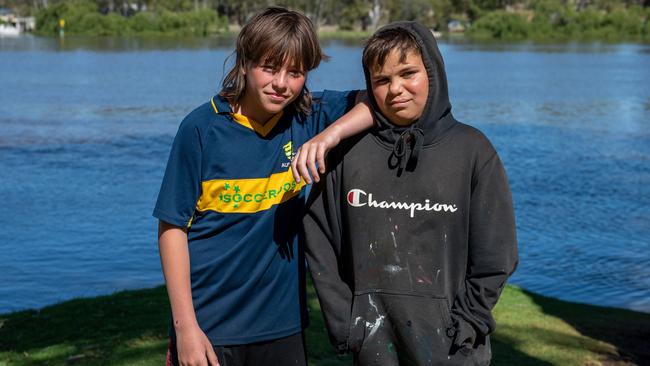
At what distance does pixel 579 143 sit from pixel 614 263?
9.27 m

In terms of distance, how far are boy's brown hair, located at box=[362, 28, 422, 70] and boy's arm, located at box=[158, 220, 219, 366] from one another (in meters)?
0.79

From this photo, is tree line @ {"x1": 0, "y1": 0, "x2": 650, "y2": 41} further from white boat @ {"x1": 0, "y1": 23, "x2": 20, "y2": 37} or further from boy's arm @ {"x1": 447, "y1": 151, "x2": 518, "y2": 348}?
boy's arm @ {"x1": 447, "y1": 151, "x2": 518, "y2": 348}

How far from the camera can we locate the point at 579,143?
20.1 metres

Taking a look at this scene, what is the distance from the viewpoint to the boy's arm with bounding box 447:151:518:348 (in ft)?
8.92

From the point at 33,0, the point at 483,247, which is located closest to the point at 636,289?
the point at 483,247

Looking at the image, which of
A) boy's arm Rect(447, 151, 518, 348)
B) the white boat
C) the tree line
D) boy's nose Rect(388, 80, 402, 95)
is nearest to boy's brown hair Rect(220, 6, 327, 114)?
boy's nose Rect(388, 80, 402, 95)

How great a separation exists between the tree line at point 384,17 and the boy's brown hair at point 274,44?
2873 inches

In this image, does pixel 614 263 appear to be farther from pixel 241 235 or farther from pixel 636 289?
pixel 241 235

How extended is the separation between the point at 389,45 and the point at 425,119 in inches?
9.5

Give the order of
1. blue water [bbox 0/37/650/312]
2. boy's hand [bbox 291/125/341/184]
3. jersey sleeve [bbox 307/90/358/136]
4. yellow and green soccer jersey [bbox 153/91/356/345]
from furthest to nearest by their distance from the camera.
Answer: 1. blue water [bbox 0/37/650/312]
2. jersey sleeve [bbox 307/90/358/136]
3. yellow and green soccer jersey [bbox 153/91/356/345]
4. boy's hand [bbox 291/125/341/184]

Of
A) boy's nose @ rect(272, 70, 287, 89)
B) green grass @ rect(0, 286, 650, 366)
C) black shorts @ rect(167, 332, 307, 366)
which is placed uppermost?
boy's nose @ rect(272, 70, 287, 89)

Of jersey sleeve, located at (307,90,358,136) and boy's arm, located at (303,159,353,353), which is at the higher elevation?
jersey sleeve, located at (307,90,358,136)

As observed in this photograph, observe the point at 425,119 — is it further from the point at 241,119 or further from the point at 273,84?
the point at 241,119

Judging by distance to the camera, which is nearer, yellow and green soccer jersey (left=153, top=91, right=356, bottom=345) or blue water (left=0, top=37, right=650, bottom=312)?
yellow and green soccer jersey (left=153, top=91, right=356, bottom=345)
